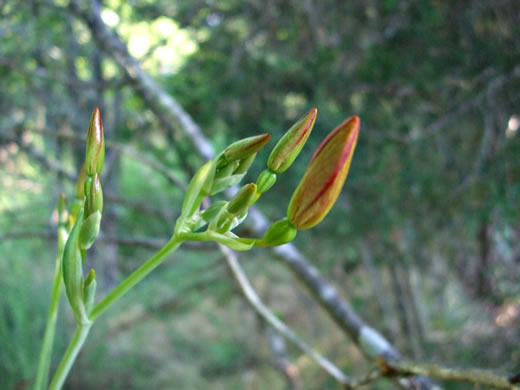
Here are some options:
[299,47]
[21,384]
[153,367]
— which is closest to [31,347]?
[21,384]

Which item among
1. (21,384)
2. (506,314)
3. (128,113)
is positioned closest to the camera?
(21,384)

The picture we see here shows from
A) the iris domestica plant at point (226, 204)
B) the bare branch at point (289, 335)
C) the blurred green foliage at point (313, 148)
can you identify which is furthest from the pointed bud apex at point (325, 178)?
the blurred green foliage at point (313, 148)

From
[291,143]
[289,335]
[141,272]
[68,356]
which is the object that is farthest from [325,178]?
[289,335]

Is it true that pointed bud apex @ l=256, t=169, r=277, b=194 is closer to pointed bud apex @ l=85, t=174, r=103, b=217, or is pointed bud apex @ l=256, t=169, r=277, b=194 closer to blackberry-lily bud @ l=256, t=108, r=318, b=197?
blackberry-lily bud @ l=256, t=108, r=318, b=197

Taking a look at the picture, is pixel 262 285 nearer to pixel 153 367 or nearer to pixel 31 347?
pixel 153 367

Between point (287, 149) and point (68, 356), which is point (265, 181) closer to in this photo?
point (287, 149)

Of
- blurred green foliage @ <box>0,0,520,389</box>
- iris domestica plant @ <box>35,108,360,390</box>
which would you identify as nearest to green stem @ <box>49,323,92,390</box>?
iris domestica plant @ <box>35,108,360,390</box>
